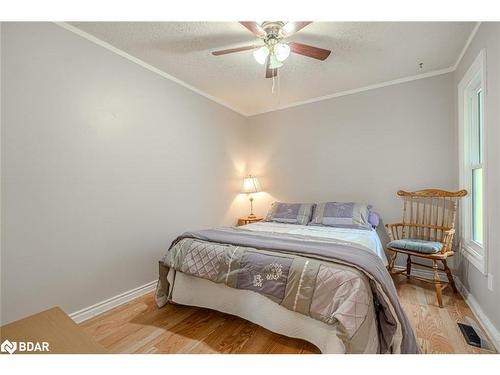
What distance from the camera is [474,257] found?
190 centimetres

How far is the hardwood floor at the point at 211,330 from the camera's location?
1481mm

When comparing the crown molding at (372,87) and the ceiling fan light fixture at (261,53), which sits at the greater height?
the crown molding at (372,87)

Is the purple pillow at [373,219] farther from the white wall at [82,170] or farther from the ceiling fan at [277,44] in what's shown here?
the white wall at [82,170]

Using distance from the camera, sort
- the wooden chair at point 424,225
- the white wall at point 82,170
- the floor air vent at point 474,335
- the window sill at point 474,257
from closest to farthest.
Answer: the floor air vent at point 474,335
the white wall at point 82,170
the window sill at point 474,257
the wooden chair at point 424,225

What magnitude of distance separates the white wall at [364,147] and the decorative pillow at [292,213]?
0.41 m

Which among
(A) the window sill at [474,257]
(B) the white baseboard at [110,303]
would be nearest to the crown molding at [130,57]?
(B) the white baseboard at [110,303]

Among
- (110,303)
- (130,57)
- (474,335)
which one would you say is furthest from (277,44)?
(110,303)

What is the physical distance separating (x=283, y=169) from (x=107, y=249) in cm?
255

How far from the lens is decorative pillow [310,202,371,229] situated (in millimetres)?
2580

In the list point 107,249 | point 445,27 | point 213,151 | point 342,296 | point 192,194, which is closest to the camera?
point 342,296

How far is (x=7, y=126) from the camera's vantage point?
1.53 m
